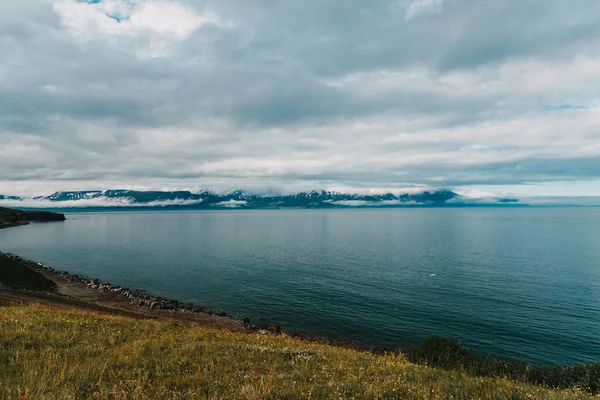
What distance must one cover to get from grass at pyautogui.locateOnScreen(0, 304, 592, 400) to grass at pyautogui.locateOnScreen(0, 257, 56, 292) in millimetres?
51914

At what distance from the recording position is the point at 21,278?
183 ft

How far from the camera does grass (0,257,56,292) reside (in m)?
53.1

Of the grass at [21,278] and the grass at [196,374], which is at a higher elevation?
the grass at [196,374]

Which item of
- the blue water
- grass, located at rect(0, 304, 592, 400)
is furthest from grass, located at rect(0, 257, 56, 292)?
grass, located at rect(0, 304, 592, 400)

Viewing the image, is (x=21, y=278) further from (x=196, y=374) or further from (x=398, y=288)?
(x=398, y=288)

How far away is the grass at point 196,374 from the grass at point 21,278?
5191 cm

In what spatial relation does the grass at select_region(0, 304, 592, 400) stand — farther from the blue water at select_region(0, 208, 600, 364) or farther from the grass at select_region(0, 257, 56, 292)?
the grass at select_region(0, 257, 56, 292)

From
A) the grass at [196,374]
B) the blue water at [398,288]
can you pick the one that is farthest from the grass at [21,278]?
the grass at [196,374]

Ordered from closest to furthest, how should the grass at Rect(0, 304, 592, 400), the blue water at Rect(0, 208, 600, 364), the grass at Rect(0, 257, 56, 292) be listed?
the grass at Rect(0, 304, 592, 400) → the blue water at Rect(0, 208, 600, 364) → the grass at Rect(0, 257, 56, 292)

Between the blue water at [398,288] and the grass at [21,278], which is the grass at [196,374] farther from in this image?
the grass at [21,278]

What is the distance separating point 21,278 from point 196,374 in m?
66.2

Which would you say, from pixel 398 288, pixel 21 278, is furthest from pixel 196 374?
pixel 21 278

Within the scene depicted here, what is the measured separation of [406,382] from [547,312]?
4993 cm

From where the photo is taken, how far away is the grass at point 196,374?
823 cm
